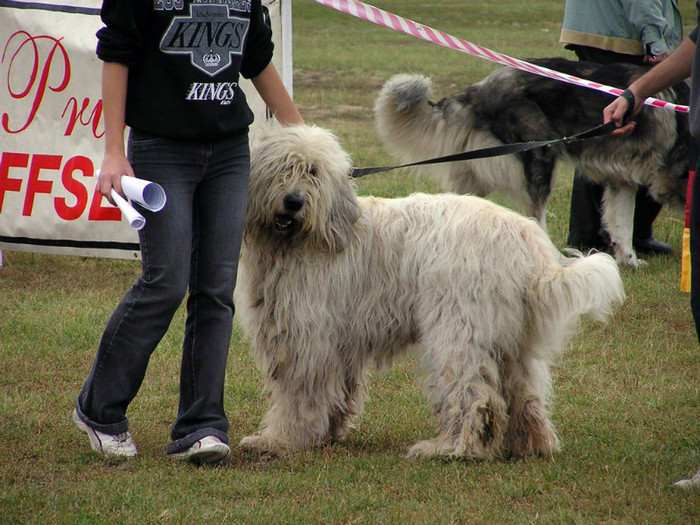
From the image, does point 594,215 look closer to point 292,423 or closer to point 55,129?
point 55,129

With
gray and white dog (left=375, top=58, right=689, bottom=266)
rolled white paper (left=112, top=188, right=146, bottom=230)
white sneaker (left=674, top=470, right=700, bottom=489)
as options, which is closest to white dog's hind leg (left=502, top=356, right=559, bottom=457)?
white sneaker (left=674, top=470, right=700, bottom=489)

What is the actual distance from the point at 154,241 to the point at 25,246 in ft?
10.9

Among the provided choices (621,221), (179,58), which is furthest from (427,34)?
(179,58)

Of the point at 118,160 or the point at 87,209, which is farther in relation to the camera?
the point at 87,209

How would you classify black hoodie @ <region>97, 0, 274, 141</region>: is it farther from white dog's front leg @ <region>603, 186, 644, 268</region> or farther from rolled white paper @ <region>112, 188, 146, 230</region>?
white dog's front leg @ <region>603, 186, 644, 268</region>

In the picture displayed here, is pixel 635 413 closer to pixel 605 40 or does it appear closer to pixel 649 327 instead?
pixel 649 327

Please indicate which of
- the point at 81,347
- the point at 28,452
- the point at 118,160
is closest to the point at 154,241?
the point at 118,160

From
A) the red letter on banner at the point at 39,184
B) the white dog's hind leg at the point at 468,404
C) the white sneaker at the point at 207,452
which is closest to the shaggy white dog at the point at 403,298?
the white dog's hind leg at the point at 468,404

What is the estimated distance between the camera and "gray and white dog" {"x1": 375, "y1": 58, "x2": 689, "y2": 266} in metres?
6.74

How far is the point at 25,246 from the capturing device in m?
6.43

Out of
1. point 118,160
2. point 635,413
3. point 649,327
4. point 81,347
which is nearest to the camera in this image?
point 118,160

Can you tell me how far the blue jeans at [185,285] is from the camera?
3479 millimetres

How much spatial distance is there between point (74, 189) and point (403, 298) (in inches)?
131

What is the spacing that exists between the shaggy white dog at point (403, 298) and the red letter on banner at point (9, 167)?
9.95 ft
